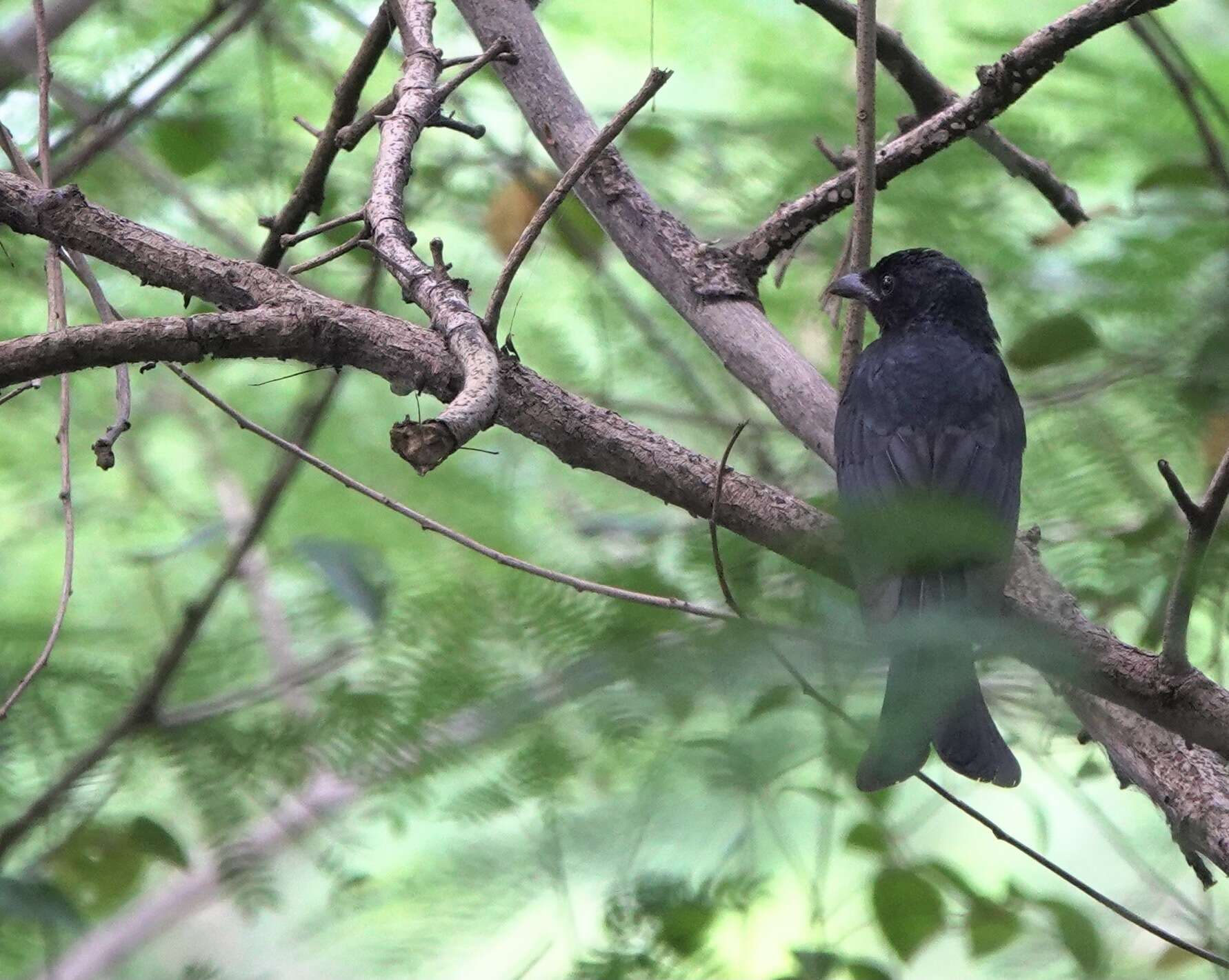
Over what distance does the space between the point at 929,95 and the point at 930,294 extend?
92 centimetres

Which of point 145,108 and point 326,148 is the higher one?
point 145,108

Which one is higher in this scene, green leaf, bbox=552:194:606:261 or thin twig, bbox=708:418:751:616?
green leaf, bbox=552:194:606:261

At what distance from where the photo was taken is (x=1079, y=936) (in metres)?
2.42

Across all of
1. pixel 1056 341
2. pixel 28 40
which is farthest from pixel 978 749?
pixel 28 40

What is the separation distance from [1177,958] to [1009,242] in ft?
7.01

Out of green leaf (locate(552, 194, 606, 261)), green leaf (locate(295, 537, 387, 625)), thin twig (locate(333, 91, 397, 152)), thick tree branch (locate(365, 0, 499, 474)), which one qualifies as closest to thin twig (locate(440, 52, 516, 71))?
thick tree branch (locate(365, 0, 499, 474))

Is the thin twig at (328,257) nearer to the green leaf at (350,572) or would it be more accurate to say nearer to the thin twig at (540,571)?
the thin twig at (540,571)

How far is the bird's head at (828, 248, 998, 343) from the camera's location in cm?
393

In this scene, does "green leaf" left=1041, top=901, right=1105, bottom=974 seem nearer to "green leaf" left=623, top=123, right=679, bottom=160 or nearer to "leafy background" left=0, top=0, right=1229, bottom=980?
"leafy background" left=0, top=0, right=1229, bottom=980

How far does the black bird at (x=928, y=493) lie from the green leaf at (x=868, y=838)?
1.44 feet

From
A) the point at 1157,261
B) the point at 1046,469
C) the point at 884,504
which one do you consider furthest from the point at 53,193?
the point at 1157,261

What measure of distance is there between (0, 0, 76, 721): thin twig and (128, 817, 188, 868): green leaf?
1.41 feet

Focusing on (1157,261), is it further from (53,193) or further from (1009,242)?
(53,193)

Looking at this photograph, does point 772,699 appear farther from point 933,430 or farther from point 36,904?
point 933,430
